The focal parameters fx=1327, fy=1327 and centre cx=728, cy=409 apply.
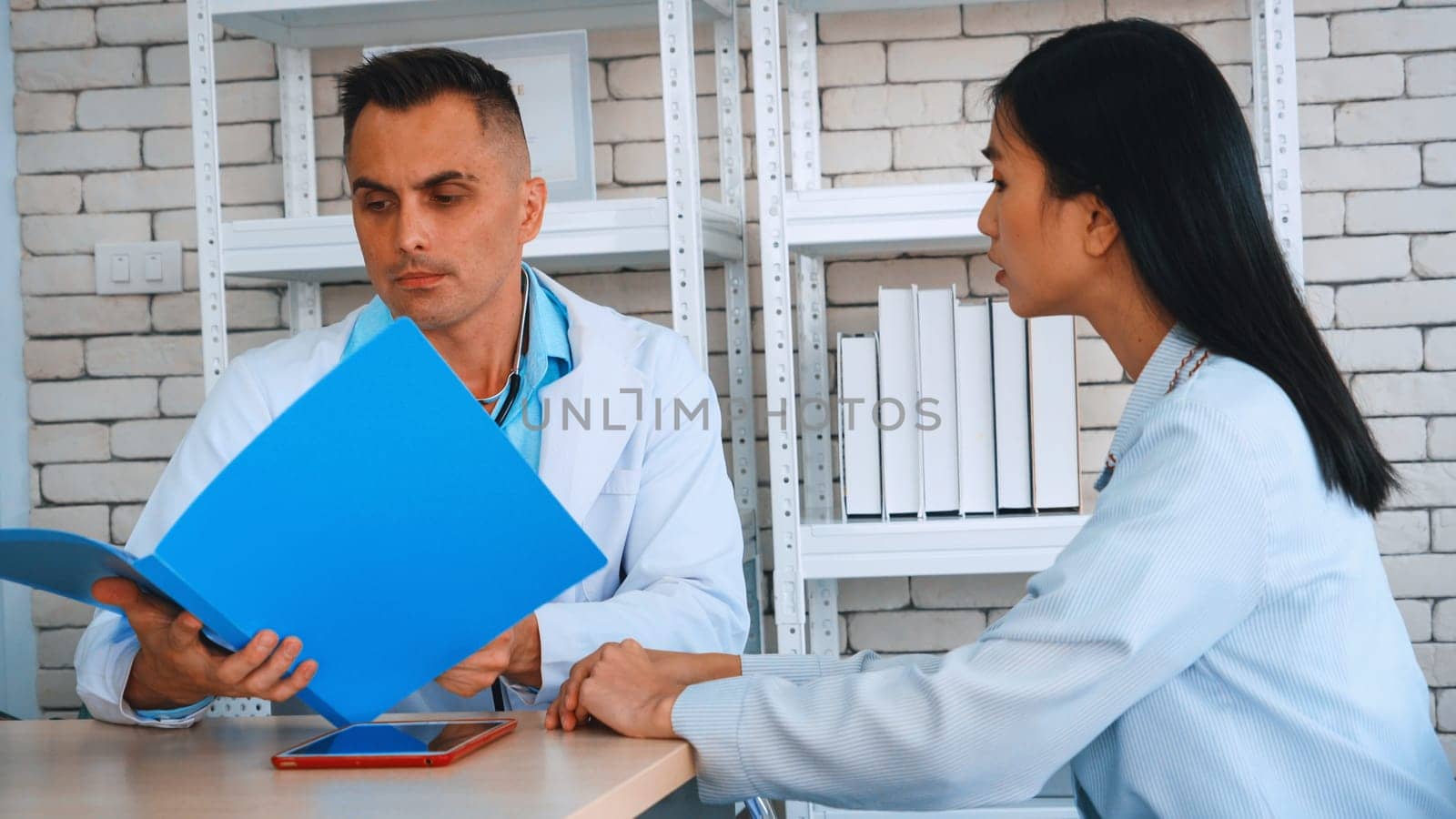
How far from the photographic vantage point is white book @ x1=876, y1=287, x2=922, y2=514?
2172 millimetres

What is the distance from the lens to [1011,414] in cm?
216

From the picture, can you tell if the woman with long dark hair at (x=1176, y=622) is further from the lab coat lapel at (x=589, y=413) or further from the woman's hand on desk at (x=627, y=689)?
the lab coat lapel at (x=589, y=413)

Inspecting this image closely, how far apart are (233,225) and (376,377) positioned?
1503 millimetres

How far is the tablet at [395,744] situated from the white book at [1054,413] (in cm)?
129

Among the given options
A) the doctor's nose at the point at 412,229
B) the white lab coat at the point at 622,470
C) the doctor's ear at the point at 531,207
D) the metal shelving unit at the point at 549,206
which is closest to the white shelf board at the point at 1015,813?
the metal shelving unit at the point at 549,206

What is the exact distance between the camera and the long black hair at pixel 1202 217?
99 cm

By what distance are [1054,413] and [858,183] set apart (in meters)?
0.61

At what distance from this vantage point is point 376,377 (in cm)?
84

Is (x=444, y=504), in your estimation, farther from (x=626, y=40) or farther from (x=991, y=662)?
(x=626, y=40)

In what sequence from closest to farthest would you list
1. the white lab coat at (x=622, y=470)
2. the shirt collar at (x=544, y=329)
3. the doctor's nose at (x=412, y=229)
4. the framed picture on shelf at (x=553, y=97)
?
the white lab coat at (x=622, y=470) < the doctor's nose at (x=412, y=229) < the shirt collar at (x=544, y=329) < the framed picture on shelf at (x=553, y=97)

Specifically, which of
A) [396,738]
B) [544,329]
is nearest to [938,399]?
[544,329]

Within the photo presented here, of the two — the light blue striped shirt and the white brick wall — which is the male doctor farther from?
the white brick wall

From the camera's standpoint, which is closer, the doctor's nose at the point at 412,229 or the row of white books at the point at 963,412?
the doctor's nose at the point at 412,229

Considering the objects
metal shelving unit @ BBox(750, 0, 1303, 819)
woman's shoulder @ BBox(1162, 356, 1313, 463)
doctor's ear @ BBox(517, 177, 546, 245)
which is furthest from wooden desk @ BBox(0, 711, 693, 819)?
metal shelving unit @ BBox(750, 0, 1303, 819)
